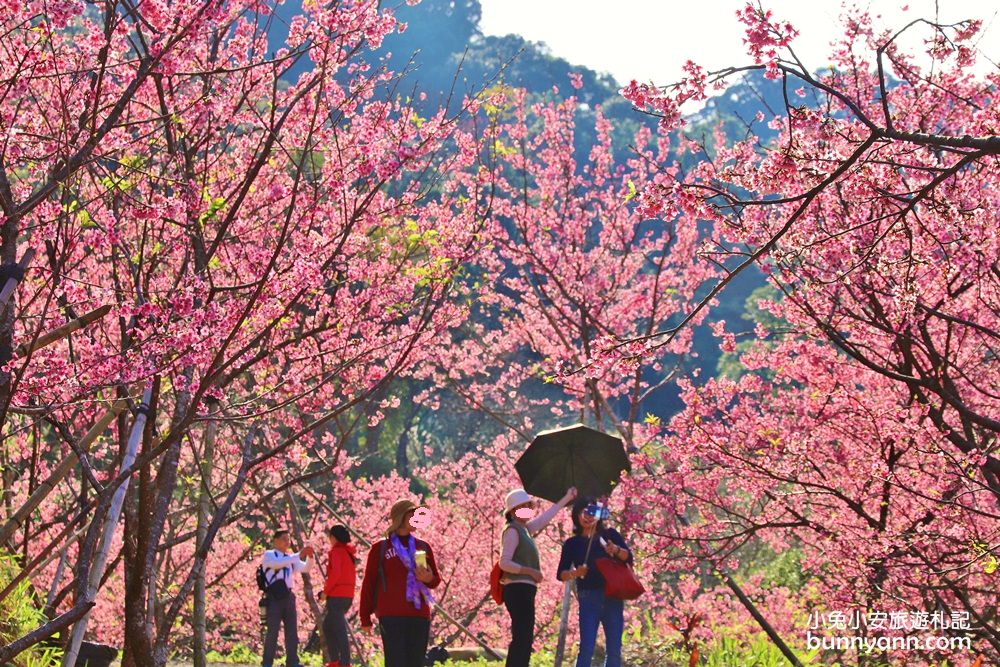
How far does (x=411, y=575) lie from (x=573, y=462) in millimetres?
3033

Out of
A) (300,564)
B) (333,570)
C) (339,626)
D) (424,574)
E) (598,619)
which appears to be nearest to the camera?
(424,574)

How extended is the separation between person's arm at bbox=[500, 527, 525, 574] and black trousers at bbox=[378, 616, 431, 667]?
0.75 m

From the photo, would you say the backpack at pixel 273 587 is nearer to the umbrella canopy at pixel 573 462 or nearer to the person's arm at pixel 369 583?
the umbrella canopy at pixel 573 462

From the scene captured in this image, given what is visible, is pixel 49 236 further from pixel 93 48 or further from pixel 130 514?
pixel 130 514

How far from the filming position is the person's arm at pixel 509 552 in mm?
7551

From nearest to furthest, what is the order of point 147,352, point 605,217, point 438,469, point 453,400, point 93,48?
1. point 93,48
2. point 147,352
3. point 605,217
4. point 438,469
5. point 453,400

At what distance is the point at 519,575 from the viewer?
25.1ft

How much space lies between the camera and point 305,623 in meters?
22.2

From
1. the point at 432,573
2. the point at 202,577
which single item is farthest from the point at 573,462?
the point at 202,577

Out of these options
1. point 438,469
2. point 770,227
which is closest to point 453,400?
point 438,469

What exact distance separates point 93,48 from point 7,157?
2.49 ft

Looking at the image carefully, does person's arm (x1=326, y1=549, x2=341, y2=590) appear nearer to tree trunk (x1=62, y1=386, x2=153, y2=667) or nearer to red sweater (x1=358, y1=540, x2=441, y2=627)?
red sweater (x1=358, y1=540, x2=441, y2=627)

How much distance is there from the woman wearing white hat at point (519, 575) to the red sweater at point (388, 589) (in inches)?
26.3

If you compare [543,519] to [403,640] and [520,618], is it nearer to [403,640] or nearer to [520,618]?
[520,618]
